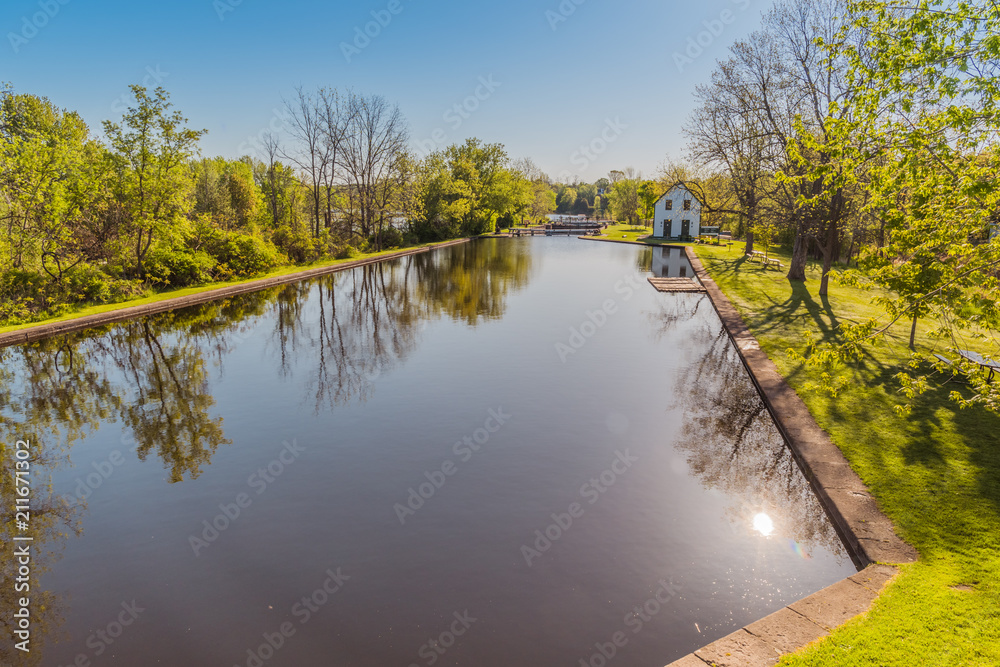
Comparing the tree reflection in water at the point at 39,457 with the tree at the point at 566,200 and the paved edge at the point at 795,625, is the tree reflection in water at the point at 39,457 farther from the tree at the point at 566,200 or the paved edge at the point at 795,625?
the tree at the point at 566,200

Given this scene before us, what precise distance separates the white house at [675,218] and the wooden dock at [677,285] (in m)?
30.6

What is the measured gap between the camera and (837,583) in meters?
5.48

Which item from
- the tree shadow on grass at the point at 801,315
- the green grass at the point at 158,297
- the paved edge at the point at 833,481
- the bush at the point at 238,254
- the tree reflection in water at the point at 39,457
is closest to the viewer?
the tree reflection in water at the point at 39,457

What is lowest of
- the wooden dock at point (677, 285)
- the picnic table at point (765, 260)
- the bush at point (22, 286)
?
the wooden dock at point (677, 285)

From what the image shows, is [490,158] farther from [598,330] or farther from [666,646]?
[666,646]

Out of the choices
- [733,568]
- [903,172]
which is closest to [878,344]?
[903,172]

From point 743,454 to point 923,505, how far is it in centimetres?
251

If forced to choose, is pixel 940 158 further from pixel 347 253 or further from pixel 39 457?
pixel 347 253

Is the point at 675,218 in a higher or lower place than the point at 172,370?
higher

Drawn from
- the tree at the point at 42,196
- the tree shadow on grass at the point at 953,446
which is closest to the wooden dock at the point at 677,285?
the tree shadow on grass at the point at 953,446

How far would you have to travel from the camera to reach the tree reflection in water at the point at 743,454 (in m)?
6.82

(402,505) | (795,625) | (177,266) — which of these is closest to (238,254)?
(177,266)

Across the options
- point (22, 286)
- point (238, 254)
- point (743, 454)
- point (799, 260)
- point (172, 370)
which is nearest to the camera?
point (743, 454)

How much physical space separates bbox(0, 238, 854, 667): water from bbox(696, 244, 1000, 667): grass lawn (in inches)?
34.3
